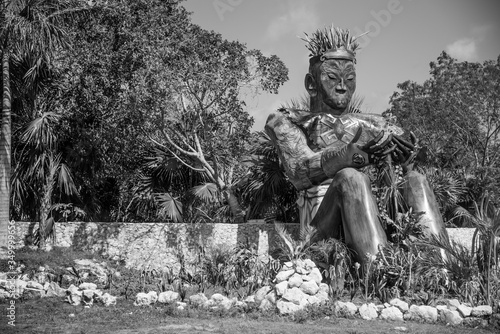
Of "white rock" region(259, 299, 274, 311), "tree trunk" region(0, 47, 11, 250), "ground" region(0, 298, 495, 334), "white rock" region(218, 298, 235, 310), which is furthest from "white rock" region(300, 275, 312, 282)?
"tree trunk" region(0, 47, 11, 250)

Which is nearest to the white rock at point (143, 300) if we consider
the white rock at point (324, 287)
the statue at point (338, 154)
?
the white rock at point (324, 287)

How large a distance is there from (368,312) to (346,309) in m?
0.22

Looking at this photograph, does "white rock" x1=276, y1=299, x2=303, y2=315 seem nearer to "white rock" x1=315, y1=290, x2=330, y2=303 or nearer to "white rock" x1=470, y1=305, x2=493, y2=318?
"white rock" x1=315, y1=290, x2=330, y2=303

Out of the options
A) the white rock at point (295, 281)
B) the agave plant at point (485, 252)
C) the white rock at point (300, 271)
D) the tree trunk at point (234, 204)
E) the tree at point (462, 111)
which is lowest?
the white rock at point (295, 281)

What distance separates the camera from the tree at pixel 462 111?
20.5 metres

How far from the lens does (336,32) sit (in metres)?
10.1

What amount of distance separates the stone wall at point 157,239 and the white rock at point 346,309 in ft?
15.9

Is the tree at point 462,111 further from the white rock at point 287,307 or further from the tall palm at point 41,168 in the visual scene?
the white rock at point 287,307

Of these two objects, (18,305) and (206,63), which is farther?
(206,63)

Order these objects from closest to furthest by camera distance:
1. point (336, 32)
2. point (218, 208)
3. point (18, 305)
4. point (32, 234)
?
point (18, 305) → point (336, 32) → point (32, 234) → point (218, 208)

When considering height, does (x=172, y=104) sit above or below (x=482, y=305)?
above

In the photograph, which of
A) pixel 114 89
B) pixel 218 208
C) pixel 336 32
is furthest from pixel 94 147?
pixel 336 32

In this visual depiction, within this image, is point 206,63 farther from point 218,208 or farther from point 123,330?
point 123,330

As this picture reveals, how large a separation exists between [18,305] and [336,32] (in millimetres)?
5885
